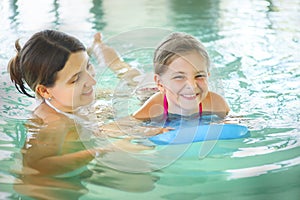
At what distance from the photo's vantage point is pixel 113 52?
3.25 m

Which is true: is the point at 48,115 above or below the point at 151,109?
above

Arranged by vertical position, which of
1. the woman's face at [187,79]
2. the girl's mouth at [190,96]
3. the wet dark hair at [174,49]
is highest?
the wet dark hair at [174,49]

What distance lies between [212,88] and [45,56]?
34.4 inches

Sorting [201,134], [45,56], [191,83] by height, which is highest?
[45,56]

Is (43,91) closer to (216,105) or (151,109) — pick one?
(151,109)

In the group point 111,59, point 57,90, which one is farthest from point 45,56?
point 111,59

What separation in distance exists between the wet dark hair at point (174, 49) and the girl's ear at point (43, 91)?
0.45 meters

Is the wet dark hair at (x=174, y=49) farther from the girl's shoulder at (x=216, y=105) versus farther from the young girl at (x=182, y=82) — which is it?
the girl's shoulder at (x=216, y=105)

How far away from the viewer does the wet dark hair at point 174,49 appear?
2.30 metres

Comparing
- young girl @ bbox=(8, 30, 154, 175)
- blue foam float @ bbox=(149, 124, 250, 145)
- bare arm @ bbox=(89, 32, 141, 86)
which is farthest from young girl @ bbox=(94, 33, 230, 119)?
bare arm @ bbox=(89, 32, 141, 86)

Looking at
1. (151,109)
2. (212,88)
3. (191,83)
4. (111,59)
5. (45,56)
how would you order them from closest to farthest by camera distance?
(45,56), (191,83), (151,109), (212,88), (111,59)

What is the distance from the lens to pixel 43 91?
7.37ft

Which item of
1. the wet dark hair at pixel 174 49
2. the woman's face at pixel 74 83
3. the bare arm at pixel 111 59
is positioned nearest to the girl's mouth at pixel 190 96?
the wet dark hair at pixel 174 49

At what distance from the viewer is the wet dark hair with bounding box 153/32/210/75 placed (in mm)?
2303
